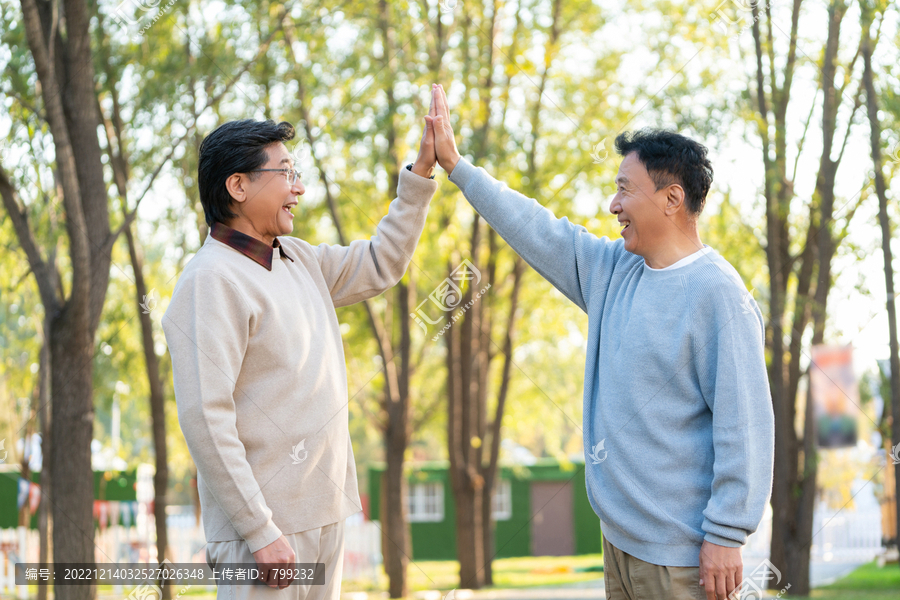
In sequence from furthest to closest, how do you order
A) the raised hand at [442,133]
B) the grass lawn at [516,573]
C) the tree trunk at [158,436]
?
the grass lawn at [516,573] → the tree trunk at [158,436] → the raised hand at [442,133]

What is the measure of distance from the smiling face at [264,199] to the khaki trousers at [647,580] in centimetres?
125

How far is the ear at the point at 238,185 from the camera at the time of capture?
2221mm

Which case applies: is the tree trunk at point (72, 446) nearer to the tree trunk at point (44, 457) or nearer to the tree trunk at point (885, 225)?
the tree trunk at point (44, 457)

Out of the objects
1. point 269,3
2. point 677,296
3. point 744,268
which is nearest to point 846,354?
point 744,268

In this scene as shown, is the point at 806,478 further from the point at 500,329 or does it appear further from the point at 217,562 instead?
the point at 217,562

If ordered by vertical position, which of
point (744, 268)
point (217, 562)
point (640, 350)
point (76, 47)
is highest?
point (76, 47)

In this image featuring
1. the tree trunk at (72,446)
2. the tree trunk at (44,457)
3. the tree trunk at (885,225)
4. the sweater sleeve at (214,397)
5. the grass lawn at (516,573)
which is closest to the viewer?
the sweater sleeve at (214,397)

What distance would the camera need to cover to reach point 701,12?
28.0 ft

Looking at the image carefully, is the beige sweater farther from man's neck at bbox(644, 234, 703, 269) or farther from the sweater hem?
man's neck at bbox(644, 234, 703, 269)

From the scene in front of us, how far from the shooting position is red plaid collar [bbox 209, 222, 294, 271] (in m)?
2.20

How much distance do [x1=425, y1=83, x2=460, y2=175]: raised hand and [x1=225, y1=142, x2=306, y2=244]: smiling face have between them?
49 centimetres

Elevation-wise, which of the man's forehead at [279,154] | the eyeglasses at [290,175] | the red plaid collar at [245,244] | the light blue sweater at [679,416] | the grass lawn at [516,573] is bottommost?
the grass lawn at [516,573]

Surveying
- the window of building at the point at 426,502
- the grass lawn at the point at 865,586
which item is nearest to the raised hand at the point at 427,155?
the grass lawn at the point at 865,586

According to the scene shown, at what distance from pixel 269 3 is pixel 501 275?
627 centimetres
